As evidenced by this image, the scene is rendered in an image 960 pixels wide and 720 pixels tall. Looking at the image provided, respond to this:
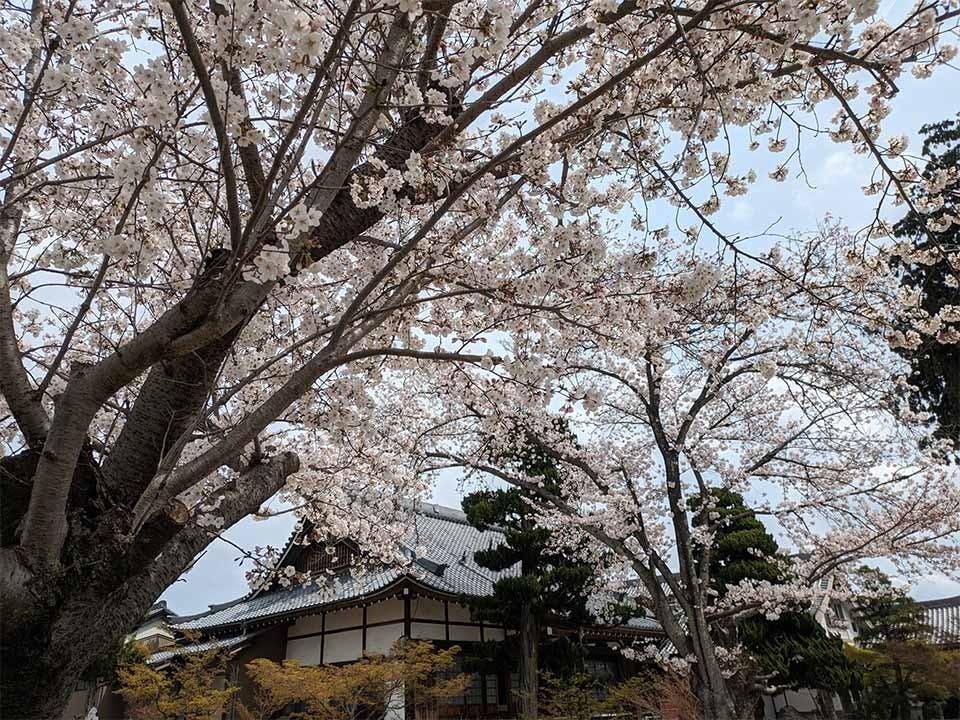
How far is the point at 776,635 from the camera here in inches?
450

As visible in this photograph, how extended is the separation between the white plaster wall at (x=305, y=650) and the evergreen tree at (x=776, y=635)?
8205 mm

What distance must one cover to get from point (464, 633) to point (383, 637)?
5.59ft

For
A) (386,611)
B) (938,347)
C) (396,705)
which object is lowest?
(396,705)

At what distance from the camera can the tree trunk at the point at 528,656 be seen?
9.38 m

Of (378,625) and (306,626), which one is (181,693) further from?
(378,625)

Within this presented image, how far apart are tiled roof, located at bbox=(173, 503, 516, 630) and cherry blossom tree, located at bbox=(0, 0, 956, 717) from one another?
5722 mm

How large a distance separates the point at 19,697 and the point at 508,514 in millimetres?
9568

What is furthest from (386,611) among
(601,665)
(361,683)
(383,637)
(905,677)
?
(905,677)

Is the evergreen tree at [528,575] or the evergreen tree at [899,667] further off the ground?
the evergreen tree at [528,575]

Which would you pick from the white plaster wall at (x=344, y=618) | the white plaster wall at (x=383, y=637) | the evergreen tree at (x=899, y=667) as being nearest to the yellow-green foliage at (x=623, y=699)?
the white plaster wall at (x=383, y=637)

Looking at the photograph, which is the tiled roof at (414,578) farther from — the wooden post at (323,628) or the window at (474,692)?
the window at (474,692)

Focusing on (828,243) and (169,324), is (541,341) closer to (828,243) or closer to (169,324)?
(169,324)

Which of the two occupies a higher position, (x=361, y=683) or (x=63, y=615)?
(x=63, y=615)

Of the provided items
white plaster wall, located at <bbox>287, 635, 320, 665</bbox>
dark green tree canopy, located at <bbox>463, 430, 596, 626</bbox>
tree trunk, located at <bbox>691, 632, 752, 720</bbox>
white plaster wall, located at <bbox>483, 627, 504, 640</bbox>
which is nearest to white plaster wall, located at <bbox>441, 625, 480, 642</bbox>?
white plaster wall, located at <bbox>483, 627, 504, 640</bbox>
